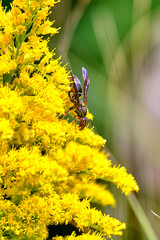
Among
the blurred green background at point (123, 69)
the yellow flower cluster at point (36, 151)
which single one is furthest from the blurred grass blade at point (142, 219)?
the yellow flower cluster at point (36, 151)

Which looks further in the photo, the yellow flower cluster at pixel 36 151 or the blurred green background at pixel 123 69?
the blurred green background at pixel 123 69

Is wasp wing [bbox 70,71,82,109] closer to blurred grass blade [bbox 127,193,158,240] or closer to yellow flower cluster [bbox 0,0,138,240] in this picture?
yellow flower cluster [bbox 0,0,138,240]

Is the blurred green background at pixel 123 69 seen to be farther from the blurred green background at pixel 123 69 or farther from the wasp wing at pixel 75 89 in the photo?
the wasp wing at pixel 75 89

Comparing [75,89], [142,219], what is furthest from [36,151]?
[142,219]

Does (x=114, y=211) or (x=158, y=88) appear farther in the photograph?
(x=158, y=88)

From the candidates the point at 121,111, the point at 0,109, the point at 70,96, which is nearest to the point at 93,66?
the point at 121,111

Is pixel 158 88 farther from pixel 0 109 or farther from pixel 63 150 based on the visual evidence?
pixel 0 109

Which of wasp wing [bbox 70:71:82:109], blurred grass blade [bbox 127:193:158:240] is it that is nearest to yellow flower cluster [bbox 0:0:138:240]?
wasp wing [bbox 70:71:82:109]
